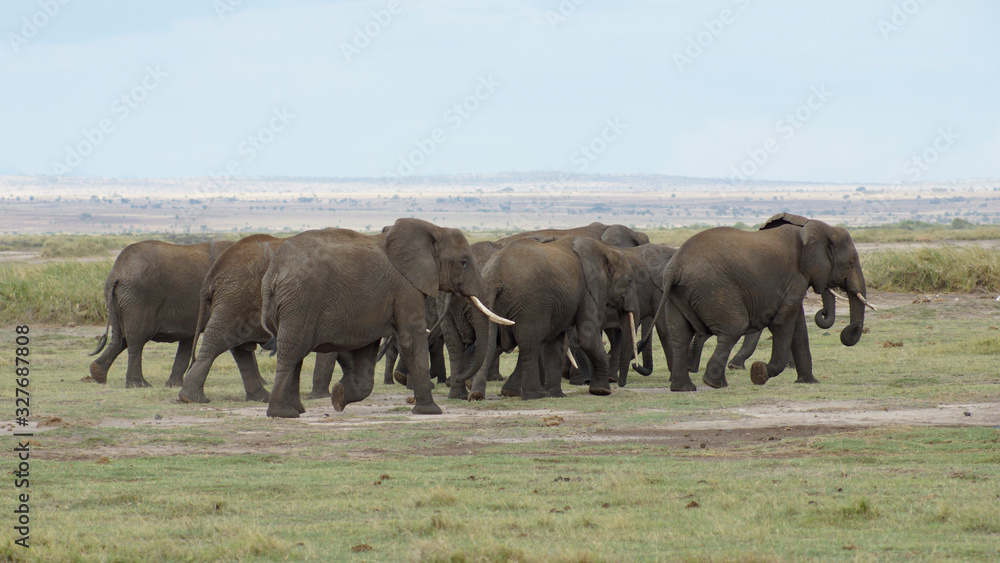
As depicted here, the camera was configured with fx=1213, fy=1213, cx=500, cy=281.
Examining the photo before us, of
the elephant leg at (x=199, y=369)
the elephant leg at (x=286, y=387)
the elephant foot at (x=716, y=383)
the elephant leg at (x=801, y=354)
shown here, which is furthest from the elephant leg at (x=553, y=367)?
the elephant leg at (x=199, y=369)

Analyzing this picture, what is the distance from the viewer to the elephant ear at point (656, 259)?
17.1 meters

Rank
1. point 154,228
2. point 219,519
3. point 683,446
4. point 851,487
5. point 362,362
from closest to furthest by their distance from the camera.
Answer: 1. point 219,519
2. point 851,487
3. point 683,446
4. point 362,362
5. point 154,228

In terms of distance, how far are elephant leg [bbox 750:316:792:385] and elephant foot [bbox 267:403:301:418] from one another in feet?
18.6

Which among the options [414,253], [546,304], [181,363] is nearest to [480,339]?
[546,304]

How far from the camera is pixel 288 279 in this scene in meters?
11.7

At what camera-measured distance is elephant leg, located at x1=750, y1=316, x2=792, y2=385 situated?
14.6 m

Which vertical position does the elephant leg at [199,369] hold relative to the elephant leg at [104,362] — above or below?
above

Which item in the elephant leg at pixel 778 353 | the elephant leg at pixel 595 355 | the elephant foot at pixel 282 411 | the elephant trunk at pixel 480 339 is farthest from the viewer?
the elephant leg at pixel 778 353

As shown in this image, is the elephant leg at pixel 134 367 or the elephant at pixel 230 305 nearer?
the elephant at pixel 230 305

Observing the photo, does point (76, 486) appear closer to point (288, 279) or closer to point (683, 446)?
point (288, 279)

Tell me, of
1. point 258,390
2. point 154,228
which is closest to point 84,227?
point 154,228

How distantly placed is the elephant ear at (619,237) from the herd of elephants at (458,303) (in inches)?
43.9

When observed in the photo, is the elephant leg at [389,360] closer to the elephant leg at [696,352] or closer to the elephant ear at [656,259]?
the elephant ear at [656,259]

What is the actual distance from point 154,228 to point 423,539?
15069 centimetres
